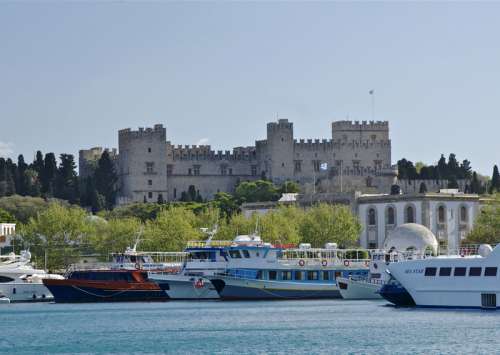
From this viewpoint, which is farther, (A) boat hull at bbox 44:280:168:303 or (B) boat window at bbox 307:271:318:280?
(A) boat hull at bbox 44:280:168:303

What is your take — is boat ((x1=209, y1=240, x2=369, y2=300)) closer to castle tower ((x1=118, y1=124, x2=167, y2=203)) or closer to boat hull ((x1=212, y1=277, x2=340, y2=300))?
boat hull ((x1=212, y1=277, x2=340, y2=300))

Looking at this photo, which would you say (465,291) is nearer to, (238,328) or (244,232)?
(238,328)

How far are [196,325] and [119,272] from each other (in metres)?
24.9

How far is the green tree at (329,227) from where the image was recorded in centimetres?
13950

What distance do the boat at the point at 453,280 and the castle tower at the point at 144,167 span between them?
355 feet

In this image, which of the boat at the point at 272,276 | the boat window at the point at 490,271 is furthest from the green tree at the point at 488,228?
the boat window at the point at 490,271

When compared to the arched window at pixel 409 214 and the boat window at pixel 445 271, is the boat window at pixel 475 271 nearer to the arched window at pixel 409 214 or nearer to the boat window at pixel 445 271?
the boat window at pixel 445 271

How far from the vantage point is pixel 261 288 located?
10425cm

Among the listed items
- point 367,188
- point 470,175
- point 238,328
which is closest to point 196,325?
point 238,328

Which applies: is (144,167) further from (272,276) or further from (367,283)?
(367,283)

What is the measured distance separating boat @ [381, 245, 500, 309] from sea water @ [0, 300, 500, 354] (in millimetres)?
1139

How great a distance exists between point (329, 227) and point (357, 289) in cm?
3691

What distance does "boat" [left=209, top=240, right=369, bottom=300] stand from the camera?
10419cm

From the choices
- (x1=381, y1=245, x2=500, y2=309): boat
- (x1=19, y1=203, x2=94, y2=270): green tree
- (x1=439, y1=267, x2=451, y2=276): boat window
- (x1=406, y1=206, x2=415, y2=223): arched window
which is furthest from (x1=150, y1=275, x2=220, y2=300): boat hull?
(x1=406, y1=206, x2=415, y2=223): arched window
